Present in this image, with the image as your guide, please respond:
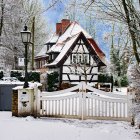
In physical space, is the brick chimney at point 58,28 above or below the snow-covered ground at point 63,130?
above

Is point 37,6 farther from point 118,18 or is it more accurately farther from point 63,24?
point 118,18

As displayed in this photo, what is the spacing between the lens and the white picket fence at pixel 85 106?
14234 mm

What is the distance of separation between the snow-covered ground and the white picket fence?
42 centimetres

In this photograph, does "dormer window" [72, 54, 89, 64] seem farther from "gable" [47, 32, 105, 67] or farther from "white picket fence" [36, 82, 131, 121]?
"white picket fence" [36, 82, 131, 121]

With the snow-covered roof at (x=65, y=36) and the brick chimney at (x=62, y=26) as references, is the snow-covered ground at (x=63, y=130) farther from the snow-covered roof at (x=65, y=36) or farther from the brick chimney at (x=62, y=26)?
the brick chimney at (x=62, y=26)

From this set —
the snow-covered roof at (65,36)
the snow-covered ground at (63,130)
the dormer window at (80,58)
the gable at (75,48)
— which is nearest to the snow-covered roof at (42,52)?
the snow-covered roof at (65,36)

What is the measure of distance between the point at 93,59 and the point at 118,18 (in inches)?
1149

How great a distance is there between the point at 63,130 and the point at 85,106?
2.91 meters

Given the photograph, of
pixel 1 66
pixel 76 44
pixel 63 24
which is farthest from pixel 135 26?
pixel 63 24

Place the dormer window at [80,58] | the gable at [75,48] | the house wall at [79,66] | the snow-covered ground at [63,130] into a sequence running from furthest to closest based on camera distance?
the dormer window at [80,58], the house wall at [79,66], the gable at [75,48], the snow-covered ground at [63,130]

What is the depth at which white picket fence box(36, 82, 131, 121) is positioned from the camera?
14.2 m

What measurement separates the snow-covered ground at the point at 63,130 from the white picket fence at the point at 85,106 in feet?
1.37

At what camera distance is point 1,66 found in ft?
140

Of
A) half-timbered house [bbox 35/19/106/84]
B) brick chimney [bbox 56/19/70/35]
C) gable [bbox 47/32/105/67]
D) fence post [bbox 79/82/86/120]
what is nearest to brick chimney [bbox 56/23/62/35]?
brick chimney [bbox 56/19/70/35]
